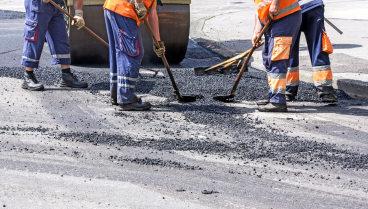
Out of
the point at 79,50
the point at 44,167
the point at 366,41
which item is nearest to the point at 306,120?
the point at 44,167

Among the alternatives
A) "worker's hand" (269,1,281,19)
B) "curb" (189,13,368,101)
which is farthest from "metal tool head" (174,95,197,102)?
"curb" (189,13,368,101)

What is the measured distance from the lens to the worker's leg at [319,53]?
16.7ft

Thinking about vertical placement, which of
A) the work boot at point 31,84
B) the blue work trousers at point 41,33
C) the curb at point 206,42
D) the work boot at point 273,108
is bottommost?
the work boot at point 31,84

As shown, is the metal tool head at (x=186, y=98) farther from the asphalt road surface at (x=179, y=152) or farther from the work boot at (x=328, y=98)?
the work boot at (x=328, y=98)

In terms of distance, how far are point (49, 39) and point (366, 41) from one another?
6179mm

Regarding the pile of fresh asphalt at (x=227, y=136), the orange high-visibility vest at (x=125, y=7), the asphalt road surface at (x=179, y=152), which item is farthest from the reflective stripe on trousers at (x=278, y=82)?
the orange high-visibility vest at (x=125, y=7)

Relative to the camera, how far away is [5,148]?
3619 mm

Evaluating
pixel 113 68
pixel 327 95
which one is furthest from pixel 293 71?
pixel 113 68

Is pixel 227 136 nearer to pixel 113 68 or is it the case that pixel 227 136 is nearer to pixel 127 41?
pixel 127 41

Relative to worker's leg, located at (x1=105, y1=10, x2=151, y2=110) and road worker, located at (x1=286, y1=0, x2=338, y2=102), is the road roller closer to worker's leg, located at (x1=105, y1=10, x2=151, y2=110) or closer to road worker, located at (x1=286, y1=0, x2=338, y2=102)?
worker's leg, located at (x1=105, y1=10, x2=151, y2=110)

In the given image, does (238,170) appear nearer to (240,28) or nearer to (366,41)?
(366,41)

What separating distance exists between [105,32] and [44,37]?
1441 mm

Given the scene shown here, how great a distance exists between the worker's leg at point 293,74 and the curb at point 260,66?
2.78ft

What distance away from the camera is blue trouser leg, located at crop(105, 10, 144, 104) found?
4664mm
